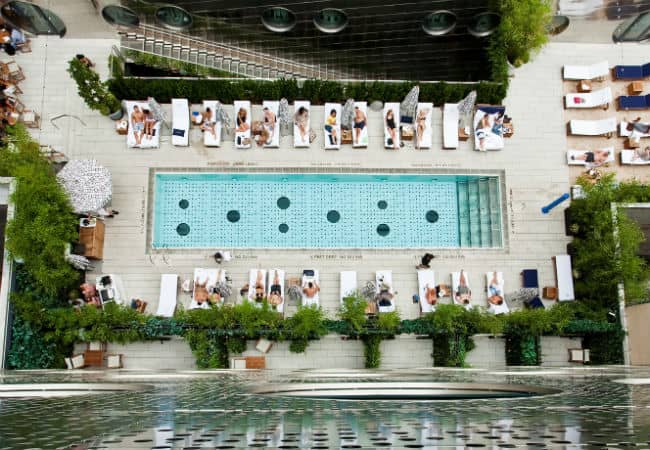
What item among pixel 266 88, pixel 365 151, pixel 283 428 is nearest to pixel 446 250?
pixel 365 151

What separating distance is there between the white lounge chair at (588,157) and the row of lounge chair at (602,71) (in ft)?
6.41

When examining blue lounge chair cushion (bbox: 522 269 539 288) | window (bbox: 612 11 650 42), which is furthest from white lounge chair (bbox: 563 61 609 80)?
blue lounge chair cushion (bbox: 522 269 539 288)

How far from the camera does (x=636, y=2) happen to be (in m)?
13.6

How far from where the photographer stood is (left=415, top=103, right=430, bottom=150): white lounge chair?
13.5 metres

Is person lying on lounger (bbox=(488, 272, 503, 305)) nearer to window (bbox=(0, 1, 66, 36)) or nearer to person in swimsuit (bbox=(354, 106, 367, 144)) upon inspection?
person in swimsuit (bbox=(354, 106, 367, 144))

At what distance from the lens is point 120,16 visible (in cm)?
1349

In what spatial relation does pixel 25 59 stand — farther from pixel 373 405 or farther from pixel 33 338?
pixel 373 405

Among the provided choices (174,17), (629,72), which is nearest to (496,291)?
(629,72)

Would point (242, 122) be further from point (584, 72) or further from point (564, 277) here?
point (584, 72)

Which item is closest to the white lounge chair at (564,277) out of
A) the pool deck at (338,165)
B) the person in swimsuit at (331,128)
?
the pool deck at (338,165)

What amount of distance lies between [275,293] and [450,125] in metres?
5.60

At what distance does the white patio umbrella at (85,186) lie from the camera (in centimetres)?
1220

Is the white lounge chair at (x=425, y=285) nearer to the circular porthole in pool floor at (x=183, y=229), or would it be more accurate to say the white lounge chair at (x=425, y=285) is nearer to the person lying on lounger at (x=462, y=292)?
the person lying on lounger at (x=462, y=292)

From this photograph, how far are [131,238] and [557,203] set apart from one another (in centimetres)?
951
